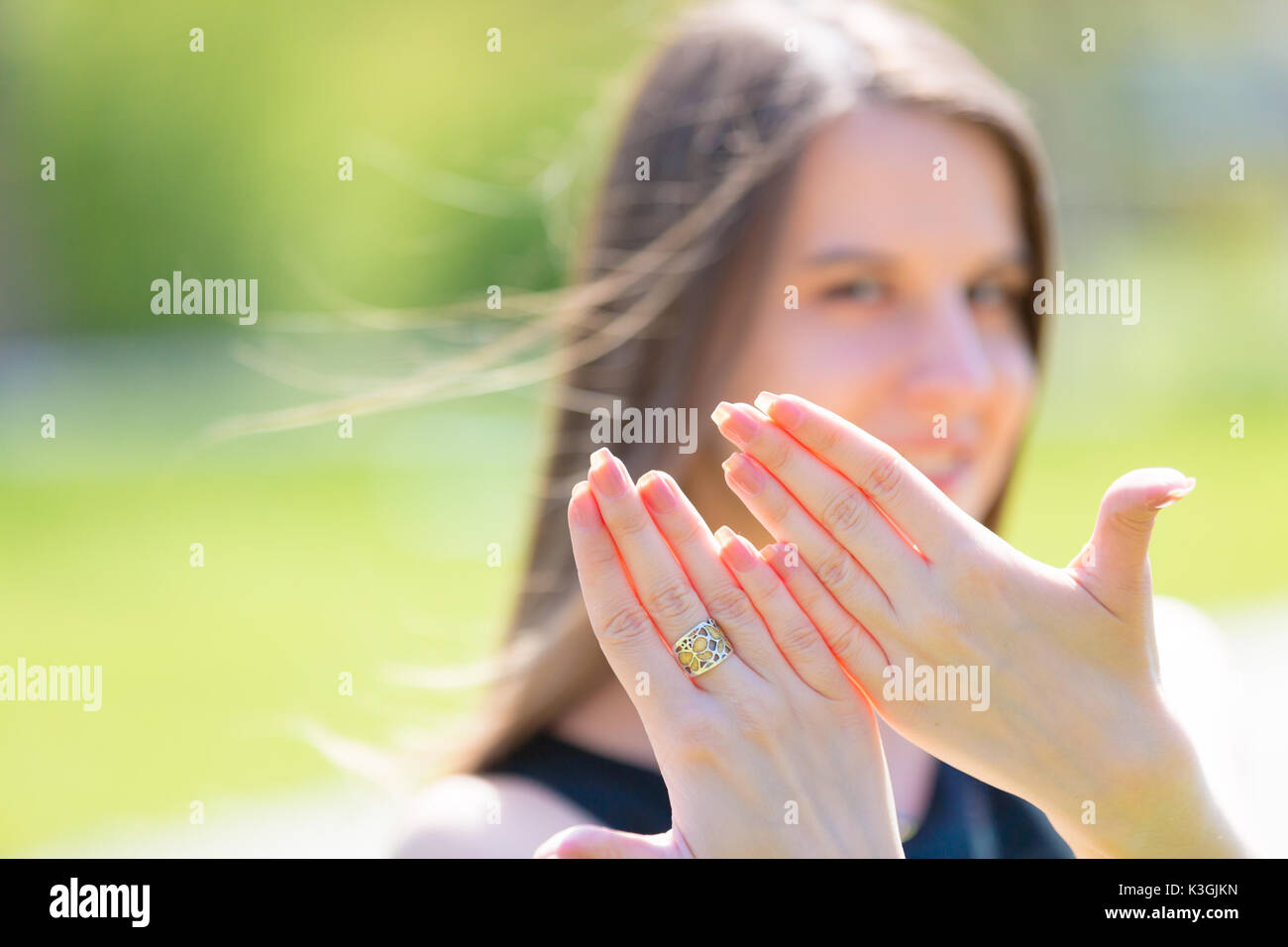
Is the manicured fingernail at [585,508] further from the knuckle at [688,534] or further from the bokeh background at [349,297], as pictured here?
the bokeh background at [349,297]

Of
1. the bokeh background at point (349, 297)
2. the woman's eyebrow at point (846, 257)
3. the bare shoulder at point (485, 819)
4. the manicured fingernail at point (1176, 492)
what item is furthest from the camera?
the bokeh background at point (349, 297)

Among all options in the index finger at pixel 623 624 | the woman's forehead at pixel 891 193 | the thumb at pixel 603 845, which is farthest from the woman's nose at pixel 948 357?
the thumb at pixel 603 845

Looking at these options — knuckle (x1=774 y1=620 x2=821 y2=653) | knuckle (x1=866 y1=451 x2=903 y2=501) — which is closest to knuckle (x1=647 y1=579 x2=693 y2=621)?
knuckle (x1=774 y1=620 x2=821 y2=653)

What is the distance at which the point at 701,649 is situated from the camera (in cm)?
114

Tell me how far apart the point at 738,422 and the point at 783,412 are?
0.04 metres

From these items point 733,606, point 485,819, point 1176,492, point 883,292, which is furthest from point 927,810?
point 1176,492

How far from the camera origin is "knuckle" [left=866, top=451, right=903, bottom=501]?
3.61ft

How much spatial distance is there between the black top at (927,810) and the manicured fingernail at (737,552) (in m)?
0.81

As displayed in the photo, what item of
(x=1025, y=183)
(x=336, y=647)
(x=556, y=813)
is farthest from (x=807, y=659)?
(x=336, y=647)

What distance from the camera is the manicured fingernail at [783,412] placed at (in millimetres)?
1103

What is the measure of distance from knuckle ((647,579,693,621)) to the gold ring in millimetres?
22

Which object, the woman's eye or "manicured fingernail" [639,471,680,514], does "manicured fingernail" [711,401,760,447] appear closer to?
"manicured fingernail" [639,471,680,514]

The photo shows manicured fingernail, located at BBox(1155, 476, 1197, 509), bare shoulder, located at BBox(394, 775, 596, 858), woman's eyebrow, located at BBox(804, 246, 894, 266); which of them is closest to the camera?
manicured fingernail, located at BBox(1155, 476, 1197, 509)

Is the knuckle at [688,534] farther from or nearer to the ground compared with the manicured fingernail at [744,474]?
nearer to the ground
